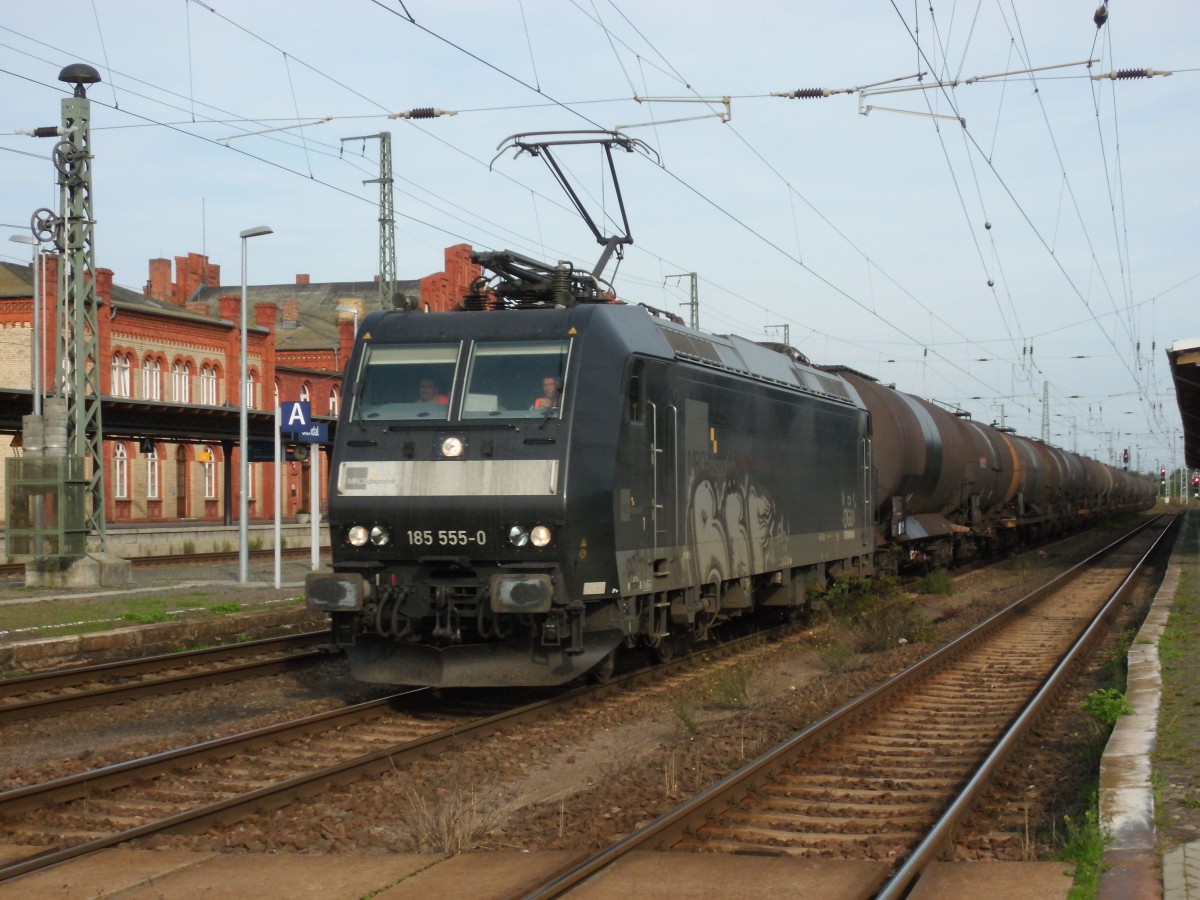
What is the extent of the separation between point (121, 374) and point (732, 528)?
137 feet

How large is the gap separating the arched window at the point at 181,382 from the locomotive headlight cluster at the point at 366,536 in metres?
44.3

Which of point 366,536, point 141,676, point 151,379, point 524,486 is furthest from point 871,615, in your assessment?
point 151,379

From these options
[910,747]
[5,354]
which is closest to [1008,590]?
[910,747]

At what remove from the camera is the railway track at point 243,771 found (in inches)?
288

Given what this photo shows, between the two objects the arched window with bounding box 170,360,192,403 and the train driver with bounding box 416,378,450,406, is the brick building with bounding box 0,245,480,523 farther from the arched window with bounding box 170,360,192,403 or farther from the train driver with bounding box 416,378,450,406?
the train driver with bounding box 416,378,450,406

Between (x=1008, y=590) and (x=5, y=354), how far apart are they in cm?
3732

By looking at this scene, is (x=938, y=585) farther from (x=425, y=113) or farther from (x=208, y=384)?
(x=208, y=384)

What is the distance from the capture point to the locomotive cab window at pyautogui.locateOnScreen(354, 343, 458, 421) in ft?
36.4

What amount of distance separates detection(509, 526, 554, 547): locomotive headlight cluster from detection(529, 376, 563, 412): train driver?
1004 millimetres

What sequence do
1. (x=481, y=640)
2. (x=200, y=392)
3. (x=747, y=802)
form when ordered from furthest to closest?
1. (x=200, y=392)
2. (x=481, y=640)
3. (x=747, y=802)

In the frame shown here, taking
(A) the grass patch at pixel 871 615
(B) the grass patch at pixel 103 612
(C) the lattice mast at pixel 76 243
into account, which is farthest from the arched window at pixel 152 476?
(A) the grass patch at pixel 871 615

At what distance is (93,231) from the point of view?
21500 millimetres

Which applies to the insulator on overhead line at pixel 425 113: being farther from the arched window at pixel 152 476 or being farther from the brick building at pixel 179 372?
the arched window at pixel 152 476

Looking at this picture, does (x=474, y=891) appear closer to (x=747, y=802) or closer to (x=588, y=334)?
(x=747, y=802)
